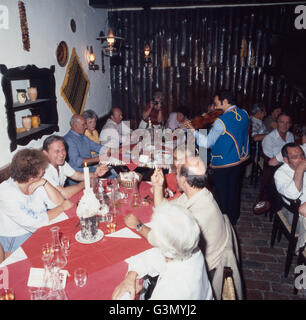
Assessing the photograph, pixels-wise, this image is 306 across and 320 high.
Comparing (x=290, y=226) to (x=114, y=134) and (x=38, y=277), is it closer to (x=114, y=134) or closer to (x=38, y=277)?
(x=38, y=277)

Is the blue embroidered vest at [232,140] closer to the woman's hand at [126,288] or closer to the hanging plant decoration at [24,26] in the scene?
the hanging plant decoration at [24,26]

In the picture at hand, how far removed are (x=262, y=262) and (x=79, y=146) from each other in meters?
2.95

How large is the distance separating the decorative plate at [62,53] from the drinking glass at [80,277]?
12.3 feet

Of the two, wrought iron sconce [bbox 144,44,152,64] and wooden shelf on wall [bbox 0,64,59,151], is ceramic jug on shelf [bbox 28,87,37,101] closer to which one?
wooden shelf on wall [bbox 0,64,59,151]

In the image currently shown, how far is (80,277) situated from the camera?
1.57m

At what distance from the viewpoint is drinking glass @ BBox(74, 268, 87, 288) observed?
1.57m

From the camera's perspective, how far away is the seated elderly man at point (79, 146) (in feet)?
13.3

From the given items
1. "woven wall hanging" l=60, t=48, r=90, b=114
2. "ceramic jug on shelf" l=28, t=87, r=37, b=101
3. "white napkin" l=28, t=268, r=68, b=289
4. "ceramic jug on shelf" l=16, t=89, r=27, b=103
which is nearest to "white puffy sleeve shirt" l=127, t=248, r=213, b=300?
"white napkin" l=28, t=268, r=68, b=289

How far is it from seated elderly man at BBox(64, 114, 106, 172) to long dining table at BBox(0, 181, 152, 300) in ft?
5.99

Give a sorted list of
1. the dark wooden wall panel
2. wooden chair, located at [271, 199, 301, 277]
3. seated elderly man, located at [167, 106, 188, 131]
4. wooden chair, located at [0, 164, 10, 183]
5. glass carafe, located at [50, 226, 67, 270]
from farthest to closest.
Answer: the dark wooden wall panel, seated elderly man, located at [167, 106, 188, 131], wooden chair, located at [0, 164, 10, 183], wooden chair, located at [271, 199, 301, 277], glass carafe, located at [50, 226, 67, 270]

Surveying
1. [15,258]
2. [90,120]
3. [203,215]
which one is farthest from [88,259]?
[90,120]
